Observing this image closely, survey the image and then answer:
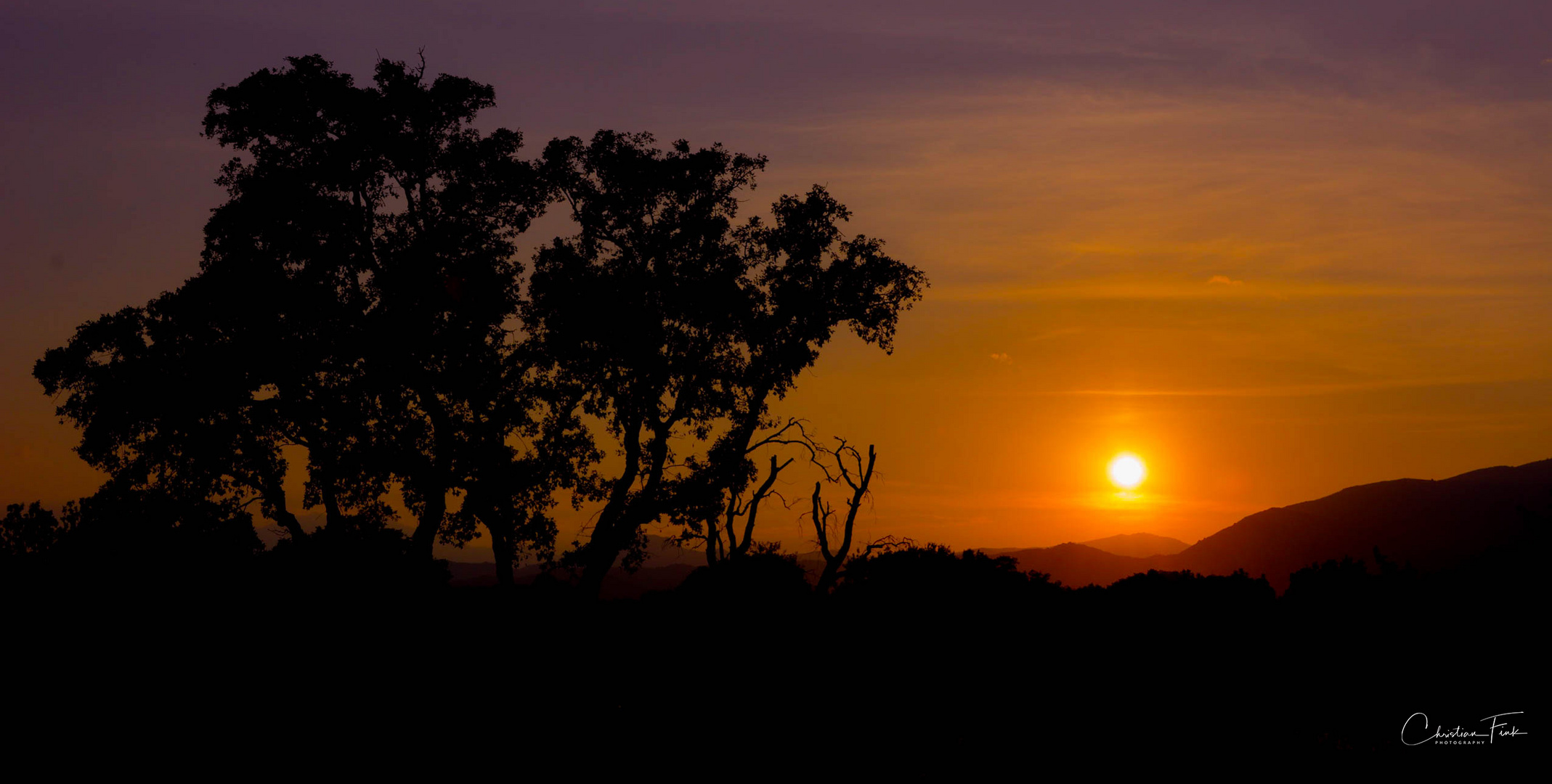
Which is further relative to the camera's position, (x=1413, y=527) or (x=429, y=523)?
(x=1413, y=527)

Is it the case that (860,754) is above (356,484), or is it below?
below

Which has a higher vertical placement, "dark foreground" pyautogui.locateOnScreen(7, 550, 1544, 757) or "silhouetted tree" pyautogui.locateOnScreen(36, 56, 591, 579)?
"silhouetted tree" pyautogui.locateOnScreen(36, 56, 591, 579)

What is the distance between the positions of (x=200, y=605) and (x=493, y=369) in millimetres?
10845

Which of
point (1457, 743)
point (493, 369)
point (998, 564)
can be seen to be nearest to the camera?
point (1457, 743)

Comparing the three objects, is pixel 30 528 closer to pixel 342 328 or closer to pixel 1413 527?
pixel 342 328

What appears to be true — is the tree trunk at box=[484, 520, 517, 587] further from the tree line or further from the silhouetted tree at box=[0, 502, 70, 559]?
the silhouetted tree at box=[0, 502, 70, 559]

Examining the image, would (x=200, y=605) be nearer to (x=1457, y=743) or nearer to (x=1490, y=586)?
(x=1457, y=743)

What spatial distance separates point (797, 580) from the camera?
111 ft

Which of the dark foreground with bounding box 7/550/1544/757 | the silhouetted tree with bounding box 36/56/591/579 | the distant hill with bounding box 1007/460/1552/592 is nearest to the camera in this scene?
the dark foreground with bounding box 7/550/1544/757

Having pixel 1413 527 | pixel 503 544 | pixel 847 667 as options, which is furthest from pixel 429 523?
pixel 1413 527

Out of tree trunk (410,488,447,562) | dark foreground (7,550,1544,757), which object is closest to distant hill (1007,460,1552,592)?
dark foreground (7,550,1544,757)

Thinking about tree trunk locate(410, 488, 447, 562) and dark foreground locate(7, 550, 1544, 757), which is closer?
dark foreground locate(7, 550, 1544, 757)

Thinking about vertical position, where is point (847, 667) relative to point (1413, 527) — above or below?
below

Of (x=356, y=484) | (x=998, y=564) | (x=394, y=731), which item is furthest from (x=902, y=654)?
(x=356, y=484)
